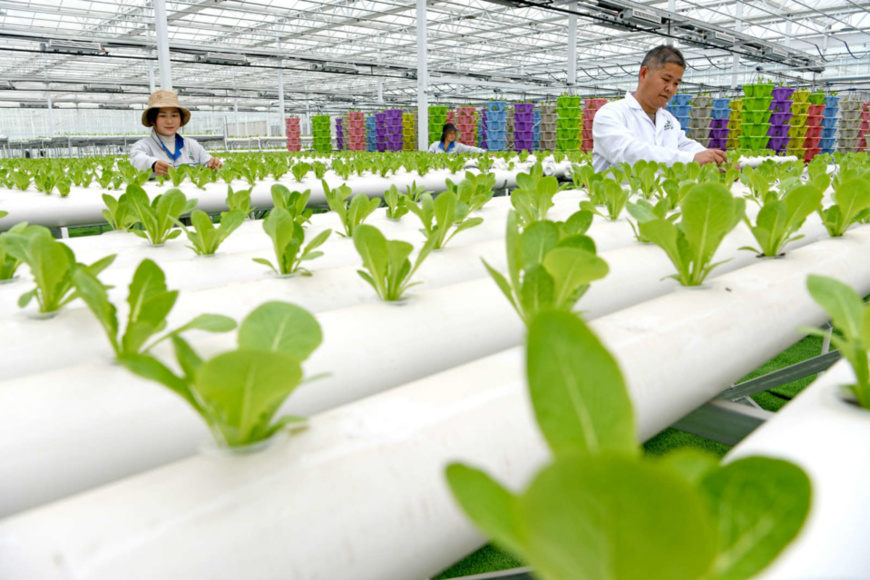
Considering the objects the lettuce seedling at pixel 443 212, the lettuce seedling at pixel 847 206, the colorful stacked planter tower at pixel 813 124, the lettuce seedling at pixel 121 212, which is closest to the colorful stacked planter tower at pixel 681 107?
the colorful stacked planter tower at pixel 813 124

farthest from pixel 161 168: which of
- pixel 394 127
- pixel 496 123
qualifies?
pixel 394 127

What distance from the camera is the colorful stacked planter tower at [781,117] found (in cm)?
737

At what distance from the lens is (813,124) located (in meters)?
7.76

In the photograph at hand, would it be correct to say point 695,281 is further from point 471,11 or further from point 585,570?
point 471,11

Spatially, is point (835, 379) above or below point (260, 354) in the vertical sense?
below

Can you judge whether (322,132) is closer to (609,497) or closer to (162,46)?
(162,46)

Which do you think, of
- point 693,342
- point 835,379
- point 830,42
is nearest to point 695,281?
point 693,342

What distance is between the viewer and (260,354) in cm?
39

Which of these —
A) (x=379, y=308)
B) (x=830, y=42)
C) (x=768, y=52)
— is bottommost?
(x=379, y=308)

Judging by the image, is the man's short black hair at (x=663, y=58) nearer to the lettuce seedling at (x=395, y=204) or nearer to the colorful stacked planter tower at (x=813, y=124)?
the lettuce seedling at (x=395, y=204)

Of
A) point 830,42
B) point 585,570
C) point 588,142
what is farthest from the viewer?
point 830,42

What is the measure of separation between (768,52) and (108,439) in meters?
13.7

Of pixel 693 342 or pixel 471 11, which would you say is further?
pixel 471 11

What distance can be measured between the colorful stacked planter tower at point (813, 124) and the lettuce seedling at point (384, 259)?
8.18 metres
